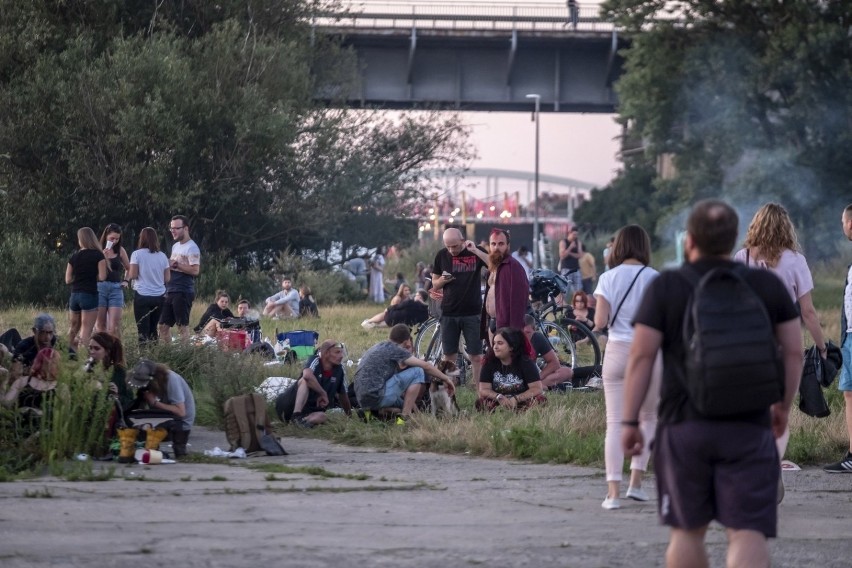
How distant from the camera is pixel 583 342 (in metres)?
17.1

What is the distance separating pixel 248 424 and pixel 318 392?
2037mm

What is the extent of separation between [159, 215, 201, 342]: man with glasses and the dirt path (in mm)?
7246

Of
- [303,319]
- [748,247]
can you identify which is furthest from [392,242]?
[748,247]

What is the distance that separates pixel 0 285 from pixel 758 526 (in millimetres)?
28025

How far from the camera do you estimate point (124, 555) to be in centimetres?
653

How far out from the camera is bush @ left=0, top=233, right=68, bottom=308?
3088cm

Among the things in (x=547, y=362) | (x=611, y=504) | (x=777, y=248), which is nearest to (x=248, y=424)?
(x=611, y=504)

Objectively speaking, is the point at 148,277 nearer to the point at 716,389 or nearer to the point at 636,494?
the point at 636,494

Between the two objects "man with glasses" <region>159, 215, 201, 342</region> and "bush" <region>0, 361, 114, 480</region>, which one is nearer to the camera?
"bush" <region>0, 361, 114, 480</region>

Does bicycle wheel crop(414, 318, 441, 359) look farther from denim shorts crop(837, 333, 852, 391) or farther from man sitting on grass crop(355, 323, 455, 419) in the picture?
denim shorts crop(837, 333, 852, 391)

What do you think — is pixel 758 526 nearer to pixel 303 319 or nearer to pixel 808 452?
pixel 808 452

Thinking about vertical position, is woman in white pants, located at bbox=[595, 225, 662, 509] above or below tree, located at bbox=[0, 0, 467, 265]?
below

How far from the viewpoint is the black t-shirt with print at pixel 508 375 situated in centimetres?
1285

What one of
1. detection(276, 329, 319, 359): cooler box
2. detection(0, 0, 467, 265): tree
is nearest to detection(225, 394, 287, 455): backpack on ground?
detection(276, 329, 319, 359): cooler box
